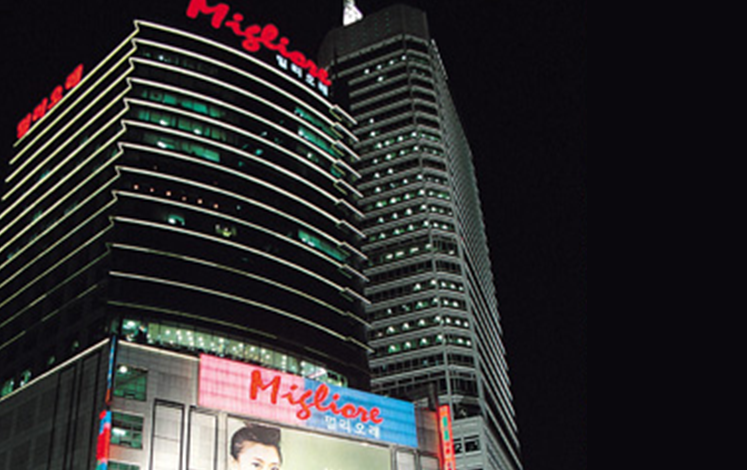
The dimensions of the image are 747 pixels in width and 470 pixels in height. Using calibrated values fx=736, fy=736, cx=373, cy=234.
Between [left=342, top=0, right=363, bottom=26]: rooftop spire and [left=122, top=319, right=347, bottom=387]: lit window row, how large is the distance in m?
133

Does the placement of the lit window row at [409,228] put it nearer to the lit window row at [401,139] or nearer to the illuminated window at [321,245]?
the lit window row at [401,139]

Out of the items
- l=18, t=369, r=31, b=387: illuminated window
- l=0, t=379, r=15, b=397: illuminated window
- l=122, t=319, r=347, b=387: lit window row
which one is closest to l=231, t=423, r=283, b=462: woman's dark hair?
l=122, t=319, r=347, b=387: lit window row

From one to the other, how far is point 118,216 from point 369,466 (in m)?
37.1

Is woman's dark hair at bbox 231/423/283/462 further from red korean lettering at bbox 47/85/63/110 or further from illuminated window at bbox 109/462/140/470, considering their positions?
red korean lettering at bbox 47/85/63/110

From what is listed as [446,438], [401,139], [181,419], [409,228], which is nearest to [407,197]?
[409,228]

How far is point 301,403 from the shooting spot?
238 feet

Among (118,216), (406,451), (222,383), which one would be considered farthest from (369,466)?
(118,216)

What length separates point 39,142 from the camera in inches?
3959

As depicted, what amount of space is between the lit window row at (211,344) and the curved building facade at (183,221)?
0.49ft

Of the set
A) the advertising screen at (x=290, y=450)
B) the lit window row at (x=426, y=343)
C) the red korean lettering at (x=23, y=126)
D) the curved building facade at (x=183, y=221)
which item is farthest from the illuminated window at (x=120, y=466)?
the lit window row at (x=426, y=343)

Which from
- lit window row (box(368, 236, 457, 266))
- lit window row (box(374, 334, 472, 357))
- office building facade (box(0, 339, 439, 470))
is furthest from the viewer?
lit window row (box(368, 236, 457, 266))

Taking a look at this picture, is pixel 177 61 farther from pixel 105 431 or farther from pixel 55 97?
pixel 105 431

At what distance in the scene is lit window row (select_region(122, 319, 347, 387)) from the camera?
72.7 meters

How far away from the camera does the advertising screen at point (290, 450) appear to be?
6681 cm
